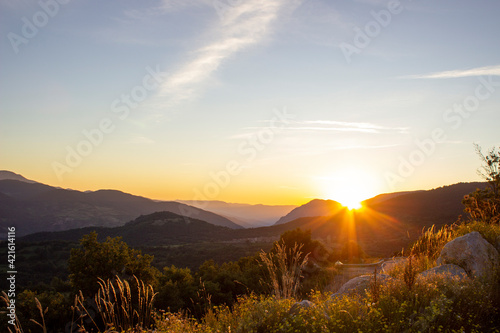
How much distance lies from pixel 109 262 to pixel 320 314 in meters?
15.5

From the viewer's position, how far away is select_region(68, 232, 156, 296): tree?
17.4 m

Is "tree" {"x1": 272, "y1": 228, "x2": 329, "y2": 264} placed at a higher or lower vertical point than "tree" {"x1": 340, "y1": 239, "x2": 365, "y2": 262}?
higher

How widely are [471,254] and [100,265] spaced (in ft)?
56.6

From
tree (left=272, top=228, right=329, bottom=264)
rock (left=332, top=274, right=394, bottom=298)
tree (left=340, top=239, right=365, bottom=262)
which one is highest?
rock (left=332, top=274, right=394, bottom=298)

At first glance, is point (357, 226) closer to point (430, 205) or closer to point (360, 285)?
point (430, 205)

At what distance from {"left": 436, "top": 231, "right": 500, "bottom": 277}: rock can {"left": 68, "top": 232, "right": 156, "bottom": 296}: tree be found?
1505 cm


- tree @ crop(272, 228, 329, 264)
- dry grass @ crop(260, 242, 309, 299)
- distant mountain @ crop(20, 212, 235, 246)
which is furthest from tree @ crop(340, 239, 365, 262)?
distant mountain @ crop(20, 212, 235, 246)

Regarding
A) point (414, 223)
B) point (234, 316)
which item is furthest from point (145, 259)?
point (414, 223)

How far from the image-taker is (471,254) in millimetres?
8758

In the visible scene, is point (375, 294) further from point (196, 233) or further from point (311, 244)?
point (196, 233)

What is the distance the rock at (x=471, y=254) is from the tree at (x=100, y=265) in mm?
15053

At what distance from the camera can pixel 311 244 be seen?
29156 millimetres

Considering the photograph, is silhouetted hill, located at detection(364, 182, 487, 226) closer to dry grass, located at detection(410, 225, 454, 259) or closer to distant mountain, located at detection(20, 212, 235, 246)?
distant mountain, located at detection(20, 212, 235, 246)

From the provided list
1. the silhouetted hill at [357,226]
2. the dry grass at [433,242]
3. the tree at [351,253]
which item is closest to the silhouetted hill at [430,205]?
the silhouetted hill at [357,226]
